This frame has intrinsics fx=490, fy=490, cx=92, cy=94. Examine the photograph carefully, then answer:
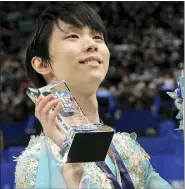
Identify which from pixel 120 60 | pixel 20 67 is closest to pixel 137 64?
pixel 120 60

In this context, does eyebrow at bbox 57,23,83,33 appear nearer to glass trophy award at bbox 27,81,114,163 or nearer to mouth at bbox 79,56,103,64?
mouth at bbox 79,56,103,64

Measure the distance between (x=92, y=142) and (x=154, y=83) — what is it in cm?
787

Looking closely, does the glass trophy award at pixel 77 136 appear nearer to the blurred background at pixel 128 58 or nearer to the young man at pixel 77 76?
the young man at pixel 77 76

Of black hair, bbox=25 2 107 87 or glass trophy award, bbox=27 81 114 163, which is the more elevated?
black hair, bbox=25 2 107 87

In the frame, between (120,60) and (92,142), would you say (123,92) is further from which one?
(92,142)

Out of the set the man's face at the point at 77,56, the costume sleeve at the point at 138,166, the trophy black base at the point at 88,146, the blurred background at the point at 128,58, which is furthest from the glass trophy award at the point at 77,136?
the blurred background at the point at 128,58

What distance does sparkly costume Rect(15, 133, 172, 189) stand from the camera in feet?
3.31

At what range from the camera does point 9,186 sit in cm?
301

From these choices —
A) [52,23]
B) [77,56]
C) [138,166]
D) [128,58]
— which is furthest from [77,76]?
[128,58]

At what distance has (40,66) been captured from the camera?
1280mm

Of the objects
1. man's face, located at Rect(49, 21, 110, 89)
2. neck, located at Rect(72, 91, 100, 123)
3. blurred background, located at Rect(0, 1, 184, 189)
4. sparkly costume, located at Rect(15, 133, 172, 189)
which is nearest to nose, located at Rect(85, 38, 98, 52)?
man's face, located at Rect(49, 21, 110, 89)

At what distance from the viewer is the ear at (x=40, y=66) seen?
1266mm

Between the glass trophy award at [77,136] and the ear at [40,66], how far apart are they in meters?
0.25

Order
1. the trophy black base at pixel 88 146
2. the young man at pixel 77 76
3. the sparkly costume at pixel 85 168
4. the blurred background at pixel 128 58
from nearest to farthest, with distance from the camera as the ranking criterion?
1. the trophy black base at pixel 88 146
2. the sparkly costume at pixel 85 168
3. the young man at pixel 77 76
4. the blurred background at pixel 128 58
